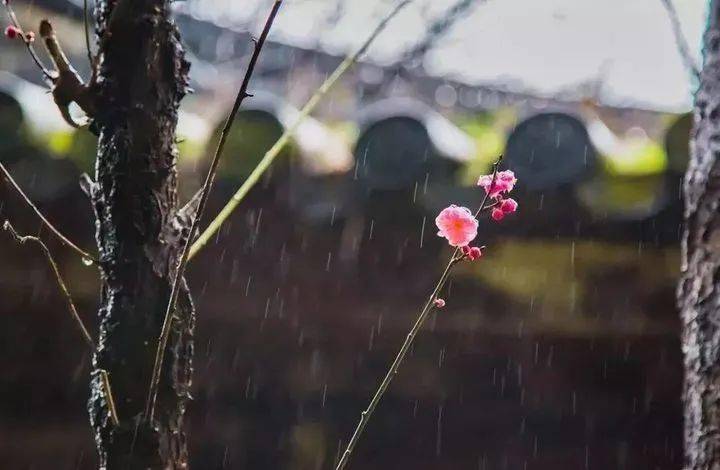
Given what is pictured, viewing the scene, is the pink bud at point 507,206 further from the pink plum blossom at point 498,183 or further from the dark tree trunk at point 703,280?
the dark tree trunk at point 703,280

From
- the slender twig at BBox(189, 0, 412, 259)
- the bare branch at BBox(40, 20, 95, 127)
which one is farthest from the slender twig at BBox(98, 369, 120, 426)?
the bare branch at BBox(40, 20, 95, 127)

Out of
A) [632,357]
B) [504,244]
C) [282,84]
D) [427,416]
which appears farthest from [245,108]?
[282,84]

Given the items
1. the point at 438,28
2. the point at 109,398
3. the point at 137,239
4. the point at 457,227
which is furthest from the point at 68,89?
the point at 438,28

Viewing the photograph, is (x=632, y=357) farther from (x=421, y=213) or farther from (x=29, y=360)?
(x=29, y=360)

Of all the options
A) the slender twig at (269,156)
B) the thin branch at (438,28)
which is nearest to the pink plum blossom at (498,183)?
the slender twig at (269,156)

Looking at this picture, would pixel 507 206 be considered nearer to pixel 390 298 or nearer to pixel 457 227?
pixel 457 227

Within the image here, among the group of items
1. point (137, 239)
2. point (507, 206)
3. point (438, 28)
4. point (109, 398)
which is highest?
point (438, 28)

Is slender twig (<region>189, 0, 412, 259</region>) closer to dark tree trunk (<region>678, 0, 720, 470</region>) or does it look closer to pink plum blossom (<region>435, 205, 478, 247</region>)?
pink plum blossom (<region>435, 205, 478, 247</region>)
